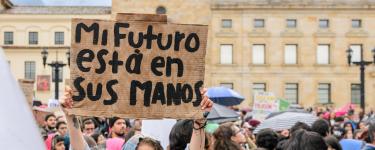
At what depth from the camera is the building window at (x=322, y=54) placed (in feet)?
180

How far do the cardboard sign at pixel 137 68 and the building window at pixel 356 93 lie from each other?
5173cm

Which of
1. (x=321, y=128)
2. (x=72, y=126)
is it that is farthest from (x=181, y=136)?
(x=321, y=128)

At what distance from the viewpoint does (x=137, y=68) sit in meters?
3.81

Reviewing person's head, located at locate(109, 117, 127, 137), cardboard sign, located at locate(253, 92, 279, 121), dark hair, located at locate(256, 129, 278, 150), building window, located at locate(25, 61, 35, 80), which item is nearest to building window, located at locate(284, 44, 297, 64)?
building window, located at locate(25, 61, 35, 80)

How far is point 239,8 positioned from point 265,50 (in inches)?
151

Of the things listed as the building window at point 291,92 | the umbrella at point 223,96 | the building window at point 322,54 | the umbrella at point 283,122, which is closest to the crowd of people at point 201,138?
the umbrella at point 283,122

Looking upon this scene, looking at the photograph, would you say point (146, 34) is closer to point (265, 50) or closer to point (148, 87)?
point (148, 87)

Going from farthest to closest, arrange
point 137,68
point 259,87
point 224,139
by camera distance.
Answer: point 259,87, point 224,139, point 137,68

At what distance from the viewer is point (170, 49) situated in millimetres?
3875

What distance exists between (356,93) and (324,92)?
2.42 meters

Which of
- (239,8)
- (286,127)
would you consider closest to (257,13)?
(239,8)

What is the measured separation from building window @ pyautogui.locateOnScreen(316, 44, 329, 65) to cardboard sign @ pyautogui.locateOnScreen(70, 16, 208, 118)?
52.0m

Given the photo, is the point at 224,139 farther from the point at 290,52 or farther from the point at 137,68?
the point at 290,52

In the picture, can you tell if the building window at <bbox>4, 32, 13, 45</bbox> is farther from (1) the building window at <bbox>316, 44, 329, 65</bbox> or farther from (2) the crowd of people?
(2) the crowd of people
